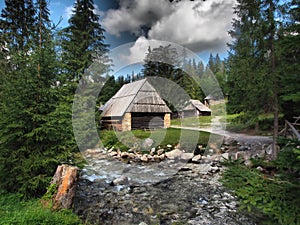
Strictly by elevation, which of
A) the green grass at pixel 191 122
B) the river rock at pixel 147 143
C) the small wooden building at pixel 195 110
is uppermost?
the small wooden building at pixel 195 110

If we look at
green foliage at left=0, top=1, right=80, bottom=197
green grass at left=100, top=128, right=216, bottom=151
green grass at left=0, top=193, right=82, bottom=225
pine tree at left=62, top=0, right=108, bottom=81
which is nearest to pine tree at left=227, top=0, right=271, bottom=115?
green grass at left=100, top=128, right=216, bottom=151

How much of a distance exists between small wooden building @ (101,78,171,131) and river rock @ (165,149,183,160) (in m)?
5.67

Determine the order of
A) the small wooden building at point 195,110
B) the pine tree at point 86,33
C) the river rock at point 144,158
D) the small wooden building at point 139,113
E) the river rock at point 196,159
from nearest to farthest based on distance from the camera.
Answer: the river rock at point 196,159, the river rock at point 144,158, the pine tree at point 86,33, the small wooden building at point 139,113, the small wooden building at point 195,110

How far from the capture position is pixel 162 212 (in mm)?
4680

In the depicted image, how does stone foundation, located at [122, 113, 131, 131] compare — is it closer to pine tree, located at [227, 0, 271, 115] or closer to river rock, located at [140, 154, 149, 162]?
river rock, located at [140, 154, 149, 162]

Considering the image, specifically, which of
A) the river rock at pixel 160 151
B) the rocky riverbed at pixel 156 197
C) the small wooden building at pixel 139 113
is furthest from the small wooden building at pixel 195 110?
the rocky riverbed at pixel 156 197

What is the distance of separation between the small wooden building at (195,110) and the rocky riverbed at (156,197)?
76.6 ft

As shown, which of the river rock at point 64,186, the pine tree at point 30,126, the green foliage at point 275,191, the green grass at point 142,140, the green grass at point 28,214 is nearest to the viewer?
the green foliage at point 275,191

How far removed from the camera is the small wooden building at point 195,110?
31.5 meters

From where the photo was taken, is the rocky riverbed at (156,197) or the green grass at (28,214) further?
the rocky riverbed at (156,197)

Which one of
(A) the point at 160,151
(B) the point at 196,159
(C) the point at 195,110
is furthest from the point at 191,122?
(B) the point at 196,159

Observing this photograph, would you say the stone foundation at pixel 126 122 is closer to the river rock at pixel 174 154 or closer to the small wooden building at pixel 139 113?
the small wooden building at pixel 139 113

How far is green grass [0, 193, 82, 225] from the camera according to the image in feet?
10.7

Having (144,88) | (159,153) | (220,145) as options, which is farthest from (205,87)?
(159,153)
